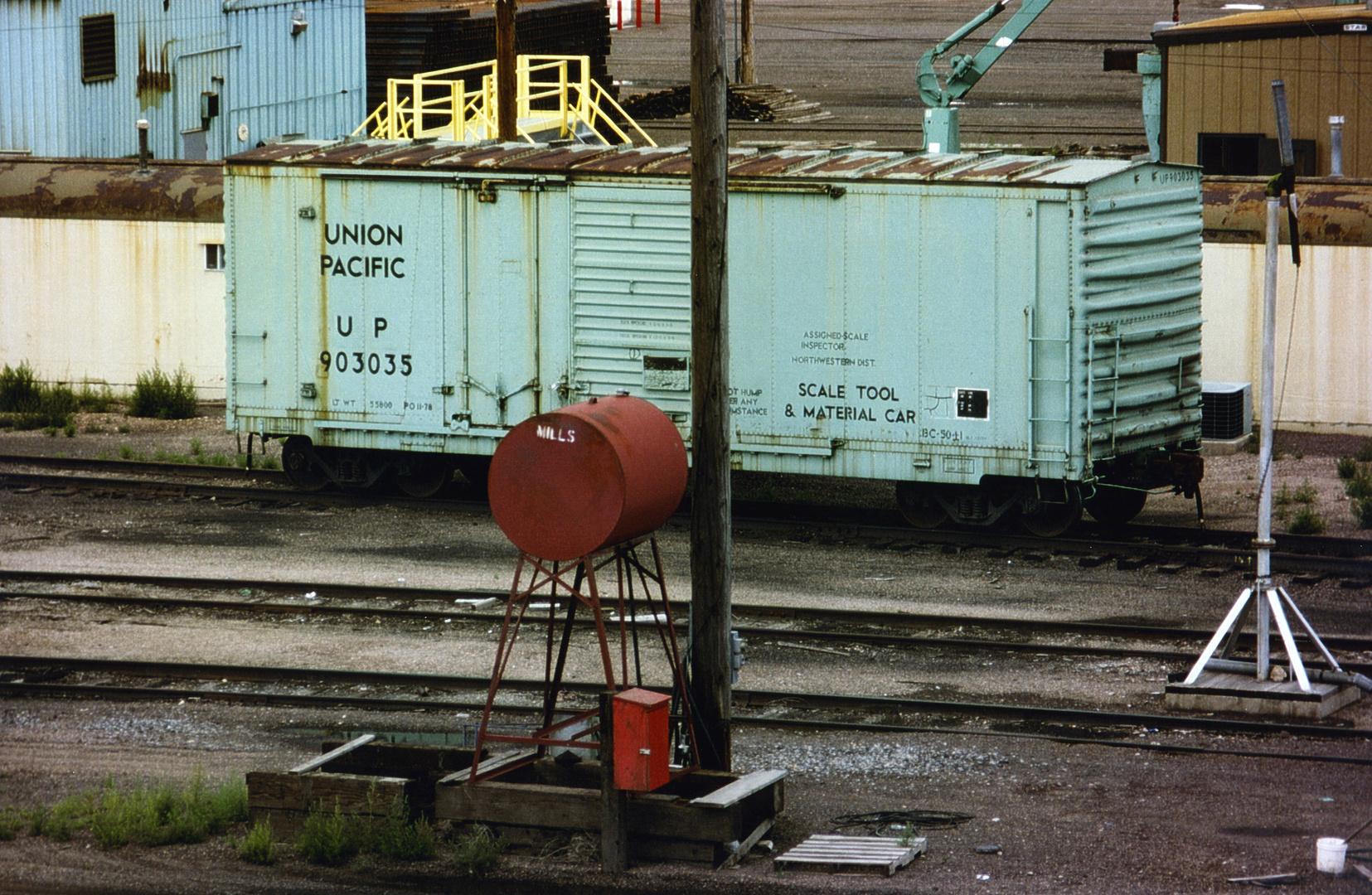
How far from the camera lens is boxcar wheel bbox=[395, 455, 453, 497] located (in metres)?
18.9

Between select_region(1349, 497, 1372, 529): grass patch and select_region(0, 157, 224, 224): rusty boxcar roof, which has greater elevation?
select_region(0, 157, 224, 224): rusty boxcar roof

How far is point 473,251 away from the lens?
17.5 m

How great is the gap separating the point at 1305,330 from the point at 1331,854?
14.5 m

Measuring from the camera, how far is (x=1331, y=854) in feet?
26.8

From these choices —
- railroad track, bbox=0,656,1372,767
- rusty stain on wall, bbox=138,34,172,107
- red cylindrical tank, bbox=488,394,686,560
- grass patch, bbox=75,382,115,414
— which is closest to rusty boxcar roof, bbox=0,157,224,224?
Answer: grass patch, bbox=75,382,115,414

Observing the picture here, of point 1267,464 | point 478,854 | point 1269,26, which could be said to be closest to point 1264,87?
point 1269,26

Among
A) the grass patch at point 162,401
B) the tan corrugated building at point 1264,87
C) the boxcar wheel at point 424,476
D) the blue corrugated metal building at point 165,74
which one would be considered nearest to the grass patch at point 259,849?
the boxcar wheel at point 424,476

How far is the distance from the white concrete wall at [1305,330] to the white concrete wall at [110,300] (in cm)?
1391

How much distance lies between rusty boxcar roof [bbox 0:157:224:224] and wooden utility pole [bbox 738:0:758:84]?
18748 millimetres

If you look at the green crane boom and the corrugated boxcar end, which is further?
the green crane boom

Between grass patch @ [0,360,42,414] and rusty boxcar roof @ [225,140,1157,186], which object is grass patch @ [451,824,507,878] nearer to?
rusty boxcar roof @ [225,140,1157,186]

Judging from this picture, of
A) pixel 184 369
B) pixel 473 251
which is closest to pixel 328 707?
pixel 473 251

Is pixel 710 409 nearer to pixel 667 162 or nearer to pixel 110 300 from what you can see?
pixel 667 162

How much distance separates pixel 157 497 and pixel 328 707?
8.28 m
